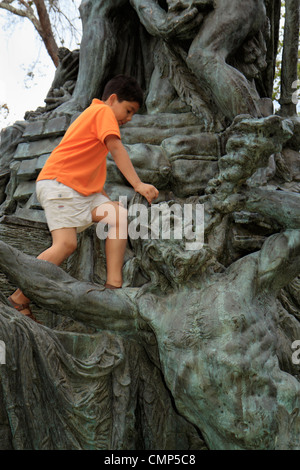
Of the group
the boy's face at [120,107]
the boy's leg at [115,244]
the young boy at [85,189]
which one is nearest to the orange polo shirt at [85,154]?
the young boy at [85,189]

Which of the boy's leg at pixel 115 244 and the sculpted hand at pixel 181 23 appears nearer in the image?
the boy's leg at pixel 115 244

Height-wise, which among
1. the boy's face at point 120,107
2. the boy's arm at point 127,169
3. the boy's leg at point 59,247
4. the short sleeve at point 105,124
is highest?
the boy's face at point 120,107

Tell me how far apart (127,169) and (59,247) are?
69 centimetres

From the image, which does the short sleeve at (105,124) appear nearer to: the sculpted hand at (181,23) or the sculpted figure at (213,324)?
the sculpted figure at (213,324)

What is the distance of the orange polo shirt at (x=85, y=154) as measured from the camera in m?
4.40

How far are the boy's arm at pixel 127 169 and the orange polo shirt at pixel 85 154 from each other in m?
0.06

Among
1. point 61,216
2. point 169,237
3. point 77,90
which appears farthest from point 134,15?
point 169,237

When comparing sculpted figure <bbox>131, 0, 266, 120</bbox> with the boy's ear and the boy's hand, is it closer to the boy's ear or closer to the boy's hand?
the boy's ear

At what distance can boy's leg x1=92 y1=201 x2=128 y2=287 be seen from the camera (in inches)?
168

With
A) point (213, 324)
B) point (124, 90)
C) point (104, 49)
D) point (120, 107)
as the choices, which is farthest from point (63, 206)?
point (104, 49)

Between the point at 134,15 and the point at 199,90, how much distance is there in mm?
1272

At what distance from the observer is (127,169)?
14.1 feet

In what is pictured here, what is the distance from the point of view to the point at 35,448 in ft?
12.1
